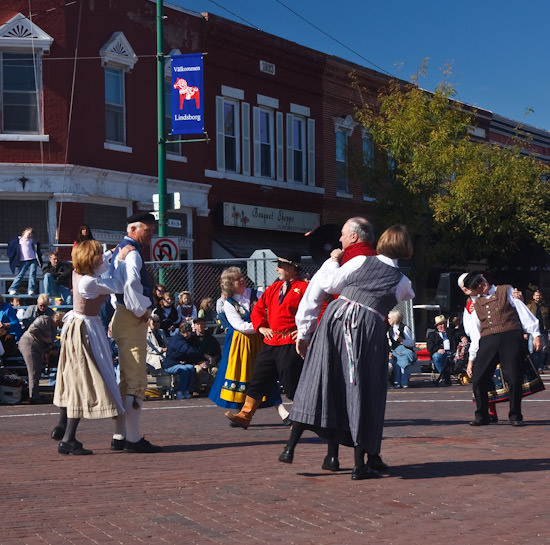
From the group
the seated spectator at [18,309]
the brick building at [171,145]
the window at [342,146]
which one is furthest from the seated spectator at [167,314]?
the window at [342,146]

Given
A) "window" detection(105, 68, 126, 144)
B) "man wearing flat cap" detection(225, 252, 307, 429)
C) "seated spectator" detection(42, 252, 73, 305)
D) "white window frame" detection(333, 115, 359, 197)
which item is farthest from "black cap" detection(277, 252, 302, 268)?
"white window frame" detection(333, 115, 359, 197)

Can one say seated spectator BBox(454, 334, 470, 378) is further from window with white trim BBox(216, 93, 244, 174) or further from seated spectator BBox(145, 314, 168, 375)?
window with white trim BBox(216, 93, 244, 174)

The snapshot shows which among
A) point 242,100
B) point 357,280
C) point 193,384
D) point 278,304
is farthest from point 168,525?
point 242,100

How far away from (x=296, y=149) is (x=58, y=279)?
13497 mm

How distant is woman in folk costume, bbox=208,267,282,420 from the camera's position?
1225 cm

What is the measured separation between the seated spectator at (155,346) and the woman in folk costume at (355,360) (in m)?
9.82

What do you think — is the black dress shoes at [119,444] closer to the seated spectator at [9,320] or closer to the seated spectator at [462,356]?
the seated spectator at [9,320]

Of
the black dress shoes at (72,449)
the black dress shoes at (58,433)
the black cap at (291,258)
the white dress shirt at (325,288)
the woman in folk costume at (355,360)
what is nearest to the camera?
the woman in folk costume at (355,360)

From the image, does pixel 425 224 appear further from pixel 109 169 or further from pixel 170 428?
pixel 170 428

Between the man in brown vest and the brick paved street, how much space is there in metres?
0.53

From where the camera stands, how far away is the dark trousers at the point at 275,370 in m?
11.1

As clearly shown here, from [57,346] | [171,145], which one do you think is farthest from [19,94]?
[57,346]

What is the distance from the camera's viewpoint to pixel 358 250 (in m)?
8.46

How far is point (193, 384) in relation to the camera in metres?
17.9
